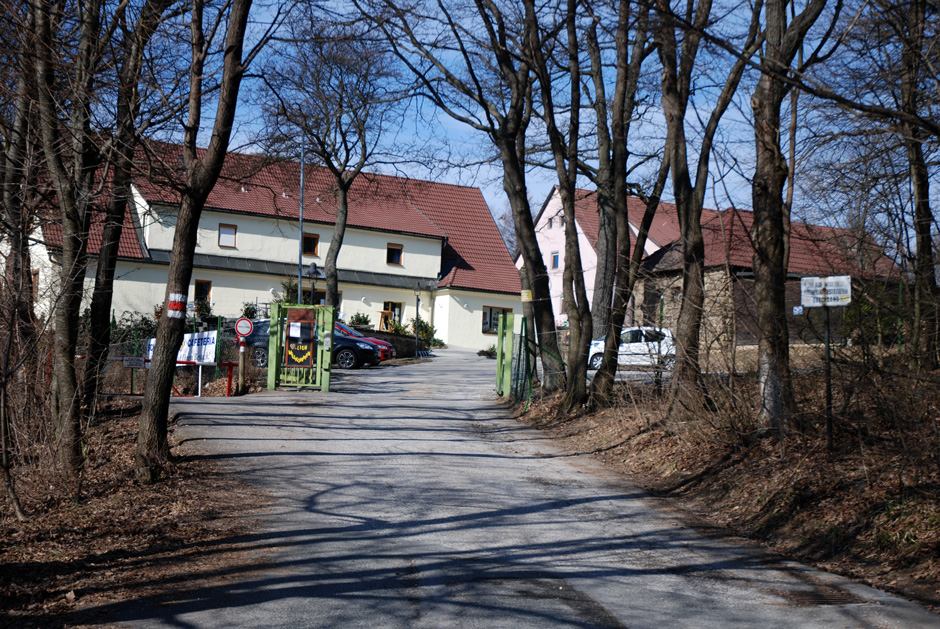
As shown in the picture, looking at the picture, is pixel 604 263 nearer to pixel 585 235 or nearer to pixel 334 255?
pixel 334 255

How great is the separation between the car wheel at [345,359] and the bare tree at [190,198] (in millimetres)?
17899

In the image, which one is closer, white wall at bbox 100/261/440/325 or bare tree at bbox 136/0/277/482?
bare tree at bbox 136/0/277/482

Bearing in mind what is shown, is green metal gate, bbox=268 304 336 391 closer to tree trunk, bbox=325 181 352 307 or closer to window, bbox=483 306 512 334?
tree trunk, bbox=325 181 352 307

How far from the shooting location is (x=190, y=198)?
29.1 feet

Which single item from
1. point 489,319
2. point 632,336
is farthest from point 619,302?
point 489,319

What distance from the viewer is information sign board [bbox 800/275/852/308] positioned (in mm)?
8641

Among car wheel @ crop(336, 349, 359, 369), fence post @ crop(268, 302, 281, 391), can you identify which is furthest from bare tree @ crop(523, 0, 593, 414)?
car wheel @ crop(336, 349, 359, 369)

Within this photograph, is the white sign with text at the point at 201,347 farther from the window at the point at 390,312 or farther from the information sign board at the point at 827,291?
the window at the point at 390,312

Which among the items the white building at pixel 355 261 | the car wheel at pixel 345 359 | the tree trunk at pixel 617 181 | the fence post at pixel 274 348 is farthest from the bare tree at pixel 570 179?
the white building at pixel 355 261

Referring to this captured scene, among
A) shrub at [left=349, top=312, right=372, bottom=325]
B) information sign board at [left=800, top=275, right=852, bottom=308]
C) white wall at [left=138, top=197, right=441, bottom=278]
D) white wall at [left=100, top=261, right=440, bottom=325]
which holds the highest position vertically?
white wall at [left=138, top=197, right=441, bottom=278]

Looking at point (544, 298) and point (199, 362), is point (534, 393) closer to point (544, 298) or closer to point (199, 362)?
point (544, 298)

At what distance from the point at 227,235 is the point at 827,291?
36601 mm

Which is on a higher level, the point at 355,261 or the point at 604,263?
the point at 355,261

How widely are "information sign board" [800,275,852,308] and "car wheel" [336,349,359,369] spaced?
1959 cm
